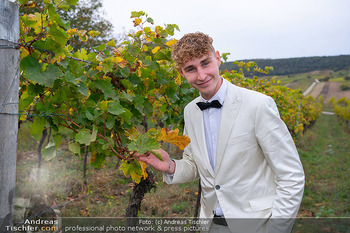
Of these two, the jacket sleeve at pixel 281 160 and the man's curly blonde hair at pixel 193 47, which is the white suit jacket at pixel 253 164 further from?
the man's curly blonde hair at pixel 193 47

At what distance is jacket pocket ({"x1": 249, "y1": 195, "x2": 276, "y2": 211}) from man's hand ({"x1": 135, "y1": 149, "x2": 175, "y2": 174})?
0.61 m

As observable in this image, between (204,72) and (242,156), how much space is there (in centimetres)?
61

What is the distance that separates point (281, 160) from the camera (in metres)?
1.69

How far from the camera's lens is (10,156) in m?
1.37

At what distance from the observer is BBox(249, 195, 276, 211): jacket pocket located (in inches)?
69.8

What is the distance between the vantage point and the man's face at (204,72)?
1.80 m

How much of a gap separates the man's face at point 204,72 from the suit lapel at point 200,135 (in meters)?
0.22

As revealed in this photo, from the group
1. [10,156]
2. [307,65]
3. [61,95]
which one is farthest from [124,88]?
[307,65]

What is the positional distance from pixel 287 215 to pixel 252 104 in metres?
0.71

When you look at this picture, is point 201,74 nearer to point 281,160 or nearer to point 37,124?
point 281,160

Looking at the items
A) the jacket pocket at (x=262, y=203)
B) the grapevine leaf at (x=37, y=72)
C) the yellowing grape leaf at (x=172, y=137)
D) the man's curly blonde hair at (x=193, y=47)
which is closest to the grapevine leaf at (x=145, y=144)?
the yellowing grape leaf at (x=172, y=137)

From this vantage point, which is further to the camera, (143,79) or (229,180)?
(143,79)

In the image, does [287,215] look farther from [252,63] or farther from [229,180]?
[252,63]

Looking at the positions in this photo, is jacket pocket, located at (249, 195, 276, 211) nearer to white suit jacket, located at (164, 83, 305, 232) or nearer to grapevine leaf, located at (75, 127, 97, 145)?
white suit jacket, located at (164, 83, 305, 232)
